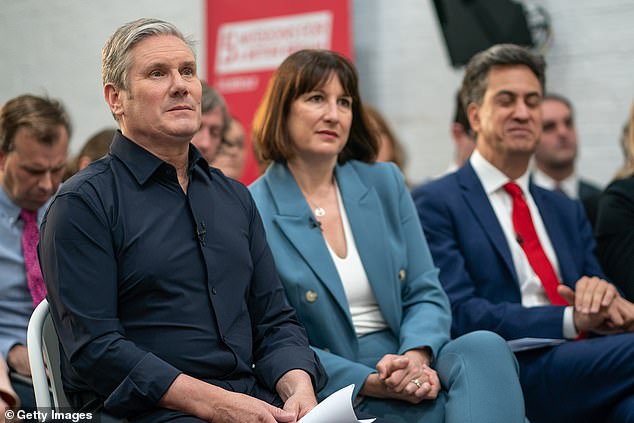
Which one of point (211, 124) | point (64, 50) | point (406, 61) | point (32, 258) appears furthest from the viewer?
point (64, 50)

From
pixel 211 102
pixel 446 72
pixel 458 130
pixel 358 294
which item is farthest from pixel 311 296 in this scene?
pixel 446 72

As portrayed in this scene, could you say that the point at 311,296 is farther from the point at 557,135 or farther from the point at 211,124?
the point at 557,135

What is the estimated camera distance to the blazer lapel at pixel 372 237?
2.43m

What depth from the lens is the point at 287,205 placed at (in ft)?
8.13

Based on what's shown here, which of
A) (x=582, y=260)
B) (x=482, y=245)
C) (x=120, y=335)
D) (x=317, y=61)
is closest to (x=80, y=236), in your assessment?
(x=120, y=335)

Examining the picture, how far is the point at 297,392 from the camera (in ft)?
6.25

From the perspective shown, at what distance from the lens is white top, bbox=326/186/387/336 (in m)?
2.44

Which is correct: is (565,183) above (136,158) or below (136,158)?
below

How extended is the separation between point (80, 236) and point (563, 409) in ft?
4.83

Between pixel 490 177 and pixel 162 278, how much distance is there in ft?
4.65

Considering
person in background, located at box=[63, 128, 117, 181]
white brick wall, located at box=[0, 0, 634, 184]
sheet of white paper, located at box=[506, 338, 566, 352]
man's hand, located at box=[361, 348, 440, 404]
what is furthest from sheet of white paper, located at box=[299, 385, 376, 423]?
white brick wall, located at box=[0, 0, 634, 184]

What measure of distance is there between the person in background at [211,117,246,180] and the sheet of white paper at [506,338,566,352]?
1282 mm

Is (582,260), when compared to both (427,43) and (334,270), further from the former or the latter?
(427,43)

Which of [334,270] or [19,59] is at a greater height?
[19,59]
